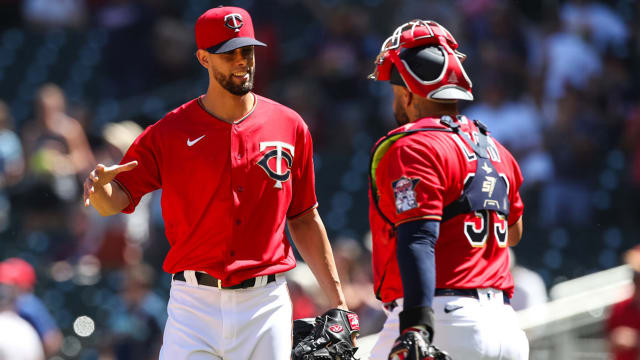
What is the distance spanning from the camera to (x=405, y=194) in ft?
11.5

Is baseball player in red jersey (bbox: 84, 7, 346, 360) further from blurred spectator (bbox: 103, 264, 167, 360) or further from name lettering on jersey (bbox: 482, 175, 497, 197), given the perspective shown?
blurred spectator (bbox: 103, 264, 167, 360)

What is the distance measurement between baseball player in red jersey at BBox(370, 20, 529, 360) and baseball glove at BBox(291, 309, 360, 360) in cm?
41

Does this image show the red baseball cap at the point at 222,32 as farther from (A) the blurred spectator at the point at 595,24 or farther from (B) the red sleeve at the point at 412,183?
(A) the blurred spectator at the point at 595,24

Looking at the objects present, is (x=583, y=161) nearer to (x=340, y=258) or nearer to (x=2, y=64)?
(x=340, y=258)

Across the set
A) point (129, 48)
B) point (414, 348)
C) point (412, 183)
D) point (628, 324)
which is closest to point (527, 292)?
point (628, 324)

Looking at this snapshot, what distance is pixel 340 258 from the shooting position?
8.37 meters

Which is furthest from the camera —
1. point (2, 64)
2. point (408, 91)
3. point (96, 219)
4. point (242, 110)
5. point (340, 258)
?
point (2, 64)

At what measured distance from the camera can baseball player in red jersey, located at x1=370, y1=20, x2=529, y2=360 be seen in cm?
342

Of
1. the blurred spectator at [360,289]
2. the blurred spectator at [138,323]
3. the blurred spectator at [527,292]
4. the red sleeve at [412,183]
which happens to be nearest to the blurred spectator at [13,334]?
the blurred spectator at [138,323]

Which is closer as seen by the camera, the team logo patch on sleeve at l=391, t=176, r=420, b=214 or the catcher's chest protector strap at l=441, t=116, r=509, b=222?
the team logo patch on sleeve at l=391, t=176, r=420, b=214

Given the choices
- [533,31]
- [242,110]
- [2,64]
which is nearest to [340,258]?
[533,31]

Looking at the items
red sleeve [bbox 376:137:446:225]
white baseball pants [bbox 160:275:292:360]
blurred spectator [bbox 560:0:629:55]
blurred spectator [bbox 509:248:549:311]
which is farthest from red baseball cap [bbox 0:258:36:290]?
blurred spectator [bbox 560:0:629:55]

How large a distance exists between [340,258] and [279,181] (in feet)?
14.2

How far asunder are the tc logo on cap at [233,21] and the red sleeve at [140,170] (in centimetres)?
50
